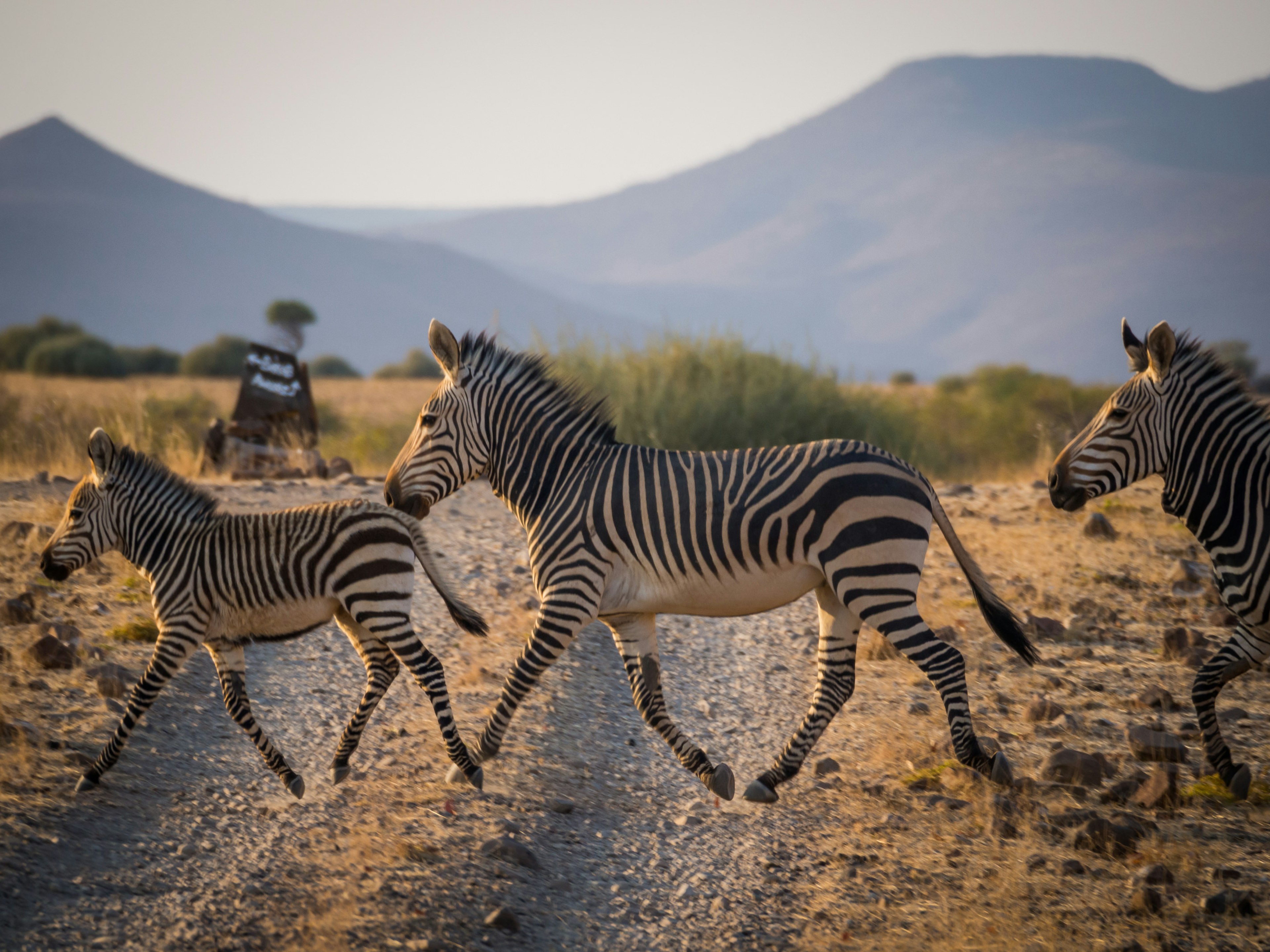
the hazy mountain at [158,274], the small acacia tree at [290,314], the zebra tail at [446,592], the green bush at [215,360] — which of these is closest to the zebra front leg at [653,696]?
the zebra tail at [446,592]

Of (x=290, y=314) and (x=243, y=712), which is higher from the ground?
(x=290, y=314)

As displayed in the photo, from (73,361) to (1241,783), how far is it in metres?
37.7

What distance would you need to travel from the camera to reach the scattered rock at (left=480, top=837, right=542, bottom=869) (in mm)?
4148

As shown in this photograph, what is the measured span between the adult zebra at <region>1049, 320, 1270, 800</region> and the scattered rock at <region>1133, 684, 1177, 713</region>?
36.1 inches

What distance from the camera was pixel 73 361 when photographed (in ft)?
111

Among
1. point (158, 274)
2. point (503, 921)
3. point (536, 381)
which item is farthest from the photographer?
point (158, 274)

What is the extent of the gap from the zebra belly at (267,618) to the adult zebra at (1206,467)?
4.04 m

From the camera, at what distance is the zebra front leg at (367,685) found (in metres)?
5.05

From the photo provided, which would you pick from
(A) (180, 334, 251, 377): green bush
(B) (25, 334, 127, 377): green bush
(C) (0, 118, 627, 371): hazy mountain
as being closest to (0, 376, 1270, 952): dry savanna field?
(B) (25, 334, 127, 377): green bush

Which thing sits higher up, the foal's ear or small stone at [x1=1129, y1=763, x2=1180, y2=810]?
the foal's ear

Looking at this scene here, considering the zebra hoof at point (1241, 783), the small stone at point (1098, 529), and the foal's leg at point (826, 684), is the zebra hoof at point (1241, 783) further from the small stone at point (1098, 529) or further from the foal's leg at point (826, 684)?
the small stone at point (1098, 529)

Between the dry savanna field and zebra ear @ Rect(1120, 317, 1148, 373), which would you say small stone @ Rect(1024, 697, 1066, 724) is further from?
zebra ear @ Rect(1120, 317, 1148, 373)

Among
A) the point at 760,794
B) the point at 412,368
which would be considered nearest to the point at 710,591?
the point at 760,794

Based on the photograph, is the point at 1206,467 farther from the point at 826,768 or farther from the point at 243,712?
the point at 243,712
